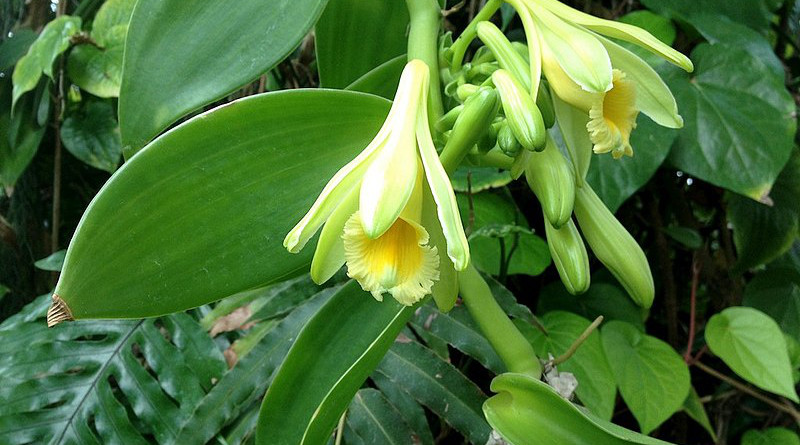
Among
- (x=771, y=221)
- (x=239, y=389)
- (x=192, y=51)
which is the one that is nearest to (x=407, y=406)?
(x=239, y=389)

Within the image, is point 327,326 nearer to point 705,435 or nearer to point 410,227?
point 410,227

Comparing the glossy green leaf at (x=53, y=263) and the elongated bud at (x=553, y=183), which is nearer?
the elongated bud at (x=553, y=183)

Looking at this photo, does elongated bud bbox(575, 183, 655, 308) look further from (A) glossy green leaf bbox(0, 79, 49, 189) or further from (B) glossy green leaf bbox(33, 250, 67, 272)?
(A) glossy green leaf bbox(0, 79, 49, 189)

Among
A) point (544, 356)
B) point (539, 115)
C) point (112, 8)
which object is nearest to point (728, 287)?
Result: point (544, 356)

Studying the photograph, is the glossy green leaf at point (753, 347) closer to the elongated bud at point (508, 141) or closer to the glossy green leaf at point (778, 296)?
the glossy green leaf at point (778, 296)

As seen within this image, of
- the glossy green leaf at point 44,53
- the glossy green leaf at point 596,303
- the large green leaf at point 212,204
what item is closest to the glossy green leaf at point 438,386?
the large green leaf at point 212,204

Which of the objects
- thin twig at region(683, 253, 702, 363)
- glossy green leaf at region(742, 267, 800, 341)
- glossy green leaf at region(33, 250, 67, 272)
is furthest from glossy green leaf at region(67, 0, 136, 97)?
glossy green leaf at region(742, 267, 800, 341)
